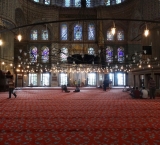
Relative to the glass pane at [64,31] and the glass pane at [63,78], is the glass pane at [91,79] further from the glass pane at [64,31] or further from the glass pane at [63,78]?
the glass pane at [64,31]

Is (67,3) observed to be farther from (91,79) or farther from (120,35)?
(91,79)

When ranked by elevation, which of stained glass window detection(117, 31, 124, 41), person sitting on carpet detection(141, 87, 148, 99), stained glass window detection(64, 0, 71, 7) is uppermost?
stained glass window detection(64, 0, 71, 7)

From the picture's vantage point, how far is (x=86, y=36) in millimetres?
30391

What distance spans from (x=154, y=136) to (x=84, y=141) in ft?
4.49

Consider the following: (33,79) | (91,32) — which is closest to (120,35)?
(91,32)

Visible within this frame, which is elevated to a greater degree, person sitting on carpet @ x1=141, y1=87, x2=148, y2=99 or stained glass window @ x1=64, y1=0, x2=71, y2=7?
stained glass window @ x1=64, y1=0, x2=71, y2=7

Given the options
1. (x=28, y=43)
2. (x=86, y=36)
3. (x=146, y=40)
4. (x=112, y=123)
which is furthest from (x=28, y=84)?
(x=112, y=123)

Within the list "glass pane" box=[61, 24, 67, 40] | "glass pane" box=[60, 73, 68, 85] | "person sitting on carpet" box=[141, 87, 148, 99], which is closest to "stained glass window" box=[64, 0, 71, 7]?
"glass pane" box=[61, 24, 67, 40]

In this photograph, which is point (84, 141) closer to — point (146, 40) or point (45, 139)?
point (45, 139)

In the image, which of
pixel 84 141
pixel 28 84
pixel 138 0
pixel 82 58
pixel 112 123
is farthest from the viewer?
pixel 28 84

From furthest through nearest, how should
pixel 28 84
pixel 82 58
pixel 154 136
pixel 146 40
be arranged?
A: pixel 28 84 → pixel 146 40 → pixel 82 58 → pixel 154 136

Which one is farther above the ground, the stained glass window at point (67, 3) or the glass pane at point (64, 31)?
the stained glass window at point (67, 3)

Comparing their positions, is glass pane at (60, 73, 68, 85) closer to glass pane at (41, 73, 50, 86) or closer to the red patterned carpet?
glass pane at (41, 73, 50, 86)

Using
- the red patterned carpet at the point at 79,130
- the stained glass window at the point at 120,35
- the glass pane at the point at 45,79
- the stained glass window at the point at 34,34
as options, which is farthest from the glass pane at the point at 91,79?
the red patterned carpet at the point at 79,130
